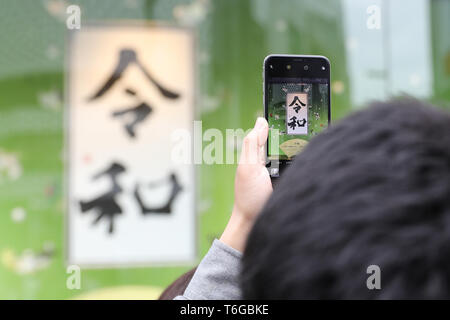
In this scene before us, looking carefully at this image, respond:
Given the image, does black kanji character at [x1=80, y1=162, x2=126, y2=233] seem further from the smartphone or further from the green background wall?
the smartphone

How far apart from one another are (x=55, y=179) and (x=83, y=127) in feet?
0.70

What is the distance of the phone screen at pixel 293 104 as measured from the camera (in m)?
0.59

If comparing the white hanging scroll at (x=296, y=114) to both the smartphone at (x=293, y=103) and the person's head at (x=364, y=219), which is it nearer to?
the smartphone at (x=293, y=103)

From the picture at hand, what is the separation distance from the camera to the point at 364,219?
240 mm

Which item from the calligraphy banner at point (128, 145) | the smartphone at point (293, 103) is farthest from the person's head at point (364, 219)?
the calligraphy banner at point (128, 145)

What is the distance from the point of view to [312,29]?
5.85 feet

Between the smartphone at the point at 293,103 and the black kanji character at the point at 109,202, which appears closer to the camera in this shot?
the smartphone at the point at 293,103

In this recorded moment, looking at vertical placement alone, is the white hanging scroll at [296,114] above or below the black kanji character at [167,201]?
above

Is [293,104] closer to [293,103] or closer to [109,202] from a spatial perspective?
[293,103]

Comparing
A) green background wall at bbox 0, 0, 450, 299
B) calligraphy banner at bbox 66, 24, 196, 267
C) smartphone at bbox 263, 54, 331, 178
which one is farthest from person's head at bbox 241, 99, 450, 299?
calligraphy banner at bbox 66, 24, 196, 267

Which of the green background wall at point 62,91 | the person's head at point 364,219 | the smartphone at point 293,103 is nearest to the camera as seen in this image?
the person's head at point 364,219

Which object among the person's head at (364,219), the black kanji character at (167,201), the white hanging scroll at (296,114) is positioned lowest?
the black kanji character at (167,201)
